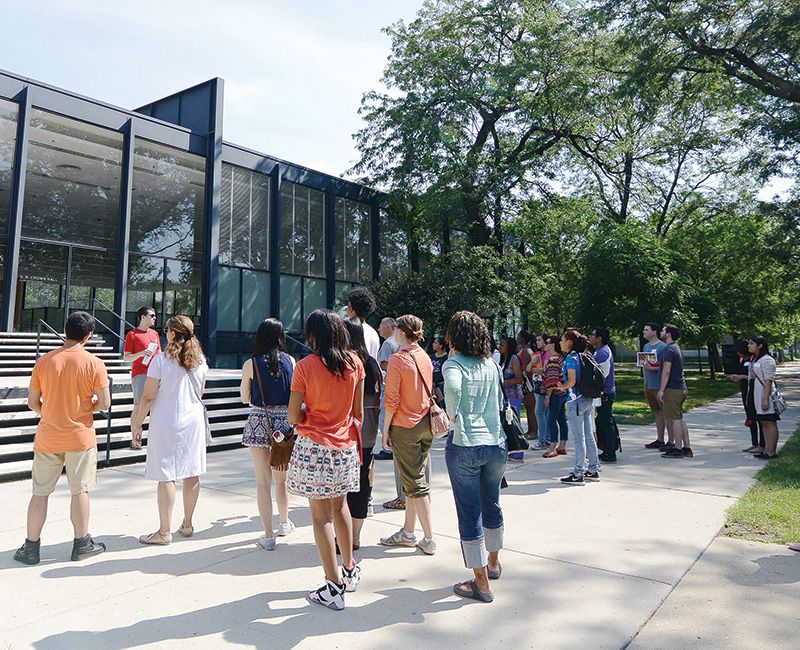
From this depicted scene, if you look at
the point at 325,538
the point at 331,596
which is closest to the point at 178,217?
the point at 325,538

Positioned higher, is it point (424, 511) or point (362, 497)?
point (362, 497)

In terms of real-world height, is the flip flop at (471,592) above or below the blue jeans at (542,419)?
below

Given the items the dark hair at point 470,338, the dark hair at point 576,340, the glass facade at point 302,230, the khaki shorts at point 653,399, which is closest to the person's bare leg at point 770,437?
the khaki shorts at point 653,399

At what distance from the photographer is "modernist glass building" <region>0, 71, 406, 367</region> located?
1444cm

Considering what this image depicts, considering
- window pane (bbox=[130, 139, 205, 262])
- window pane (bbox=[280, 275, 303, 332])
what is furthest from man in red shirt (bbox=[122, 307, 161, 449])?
window pane (bbox=[280, 275, 303, 332])

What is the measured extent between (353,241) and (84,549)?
57.6ft

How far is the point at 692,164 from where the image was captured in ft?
90.8

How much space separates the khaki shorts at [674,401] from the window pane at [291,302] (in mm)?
13129

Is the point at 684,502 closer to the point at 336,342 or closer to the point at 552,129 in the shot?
the point at 336,342

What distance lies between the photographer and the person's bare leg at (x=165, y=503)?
450cm

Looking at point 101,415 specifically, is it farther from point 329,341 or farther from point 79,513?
point 329,341

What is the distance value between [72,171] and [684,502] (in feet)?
61.6

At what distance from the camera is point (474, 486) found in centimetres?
353

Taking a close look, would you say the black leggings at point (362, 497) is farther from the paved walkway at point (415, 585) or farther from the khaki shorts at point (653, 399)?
the khaki shorts at point (653, 399)
